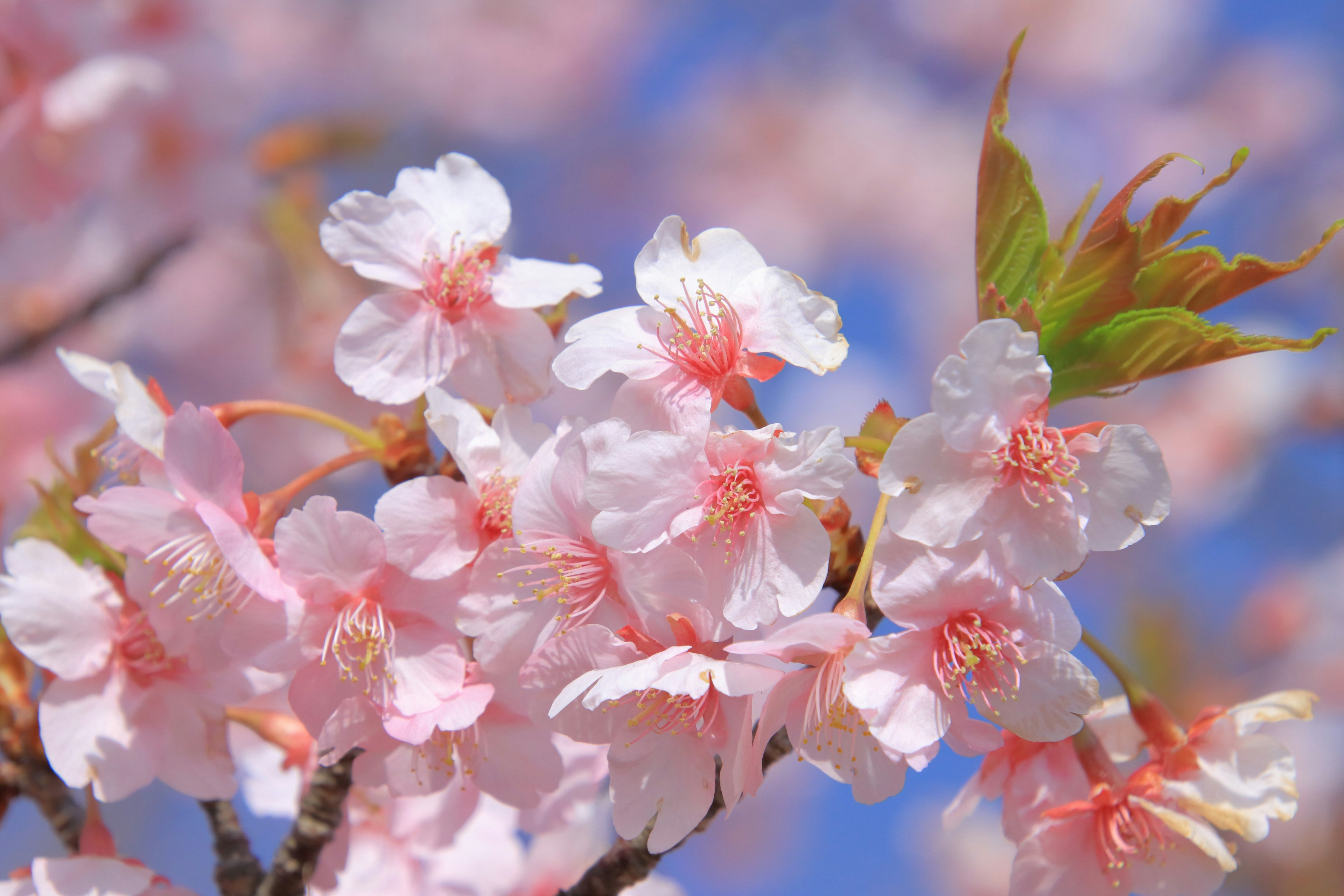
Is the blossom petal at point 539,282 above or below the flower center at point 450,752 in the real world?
above

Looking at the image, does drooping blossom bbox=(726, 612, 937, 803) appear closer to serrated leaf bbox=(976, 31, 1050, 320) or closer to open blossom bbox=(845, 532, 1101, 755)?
open blossom bbox=(845, 532, 1101, 755)

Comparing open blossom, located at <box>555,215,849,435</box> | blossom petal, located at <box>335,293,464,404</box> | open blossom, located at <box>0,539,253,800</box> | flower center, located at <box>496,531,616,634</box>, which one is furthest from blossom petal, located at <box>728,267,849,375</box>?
open blossom, located at <box>0,539,253,800</box>

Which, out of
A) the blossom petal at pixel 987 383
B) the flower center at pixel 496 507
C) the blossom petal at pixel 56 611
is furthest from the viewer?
the blossom petal at pixel 56 611

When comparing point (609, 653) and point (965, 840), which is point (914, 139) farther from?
point (609, 653)

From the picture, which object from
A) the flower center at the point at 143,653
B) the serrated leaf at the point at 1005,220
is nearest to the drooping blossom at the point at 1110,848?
the serrated leaf at the point at 1005,220

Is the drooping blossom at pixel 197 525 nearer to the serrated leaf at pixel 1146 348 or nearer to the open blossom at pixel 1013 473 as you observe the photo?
the open blossom at pixel 1013 473

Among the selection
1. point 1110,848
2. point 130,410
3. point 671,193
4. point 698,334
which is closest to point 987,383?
point 698,334
